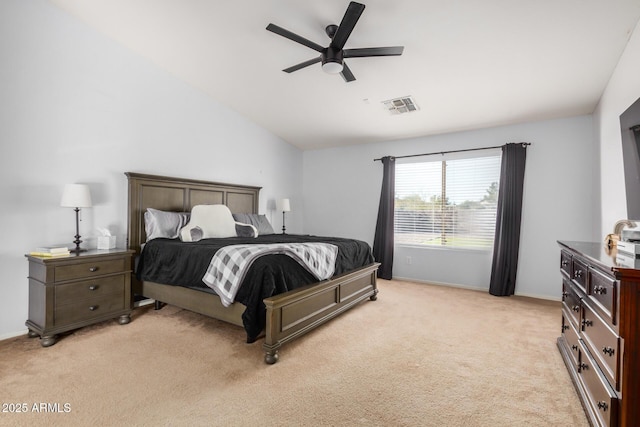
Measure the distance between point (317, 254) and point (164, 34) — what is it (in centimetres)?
286

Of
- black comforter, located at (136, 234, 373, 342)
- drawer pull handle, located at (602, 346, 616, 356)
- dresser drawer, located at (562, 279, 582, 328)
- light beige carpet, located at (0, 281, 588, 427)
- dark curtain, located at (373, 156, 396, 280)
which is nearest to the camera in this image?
drawer pull handle, located at (602, 346, 616, 356)

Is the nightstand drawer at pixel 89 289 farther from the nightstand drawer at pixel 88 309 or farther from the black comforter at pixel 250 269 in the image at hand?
the black comforter at pixel 250 269

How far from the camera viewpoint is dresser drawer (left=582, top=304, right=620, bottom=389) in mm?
1340

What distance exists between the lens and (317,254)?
2.90 metres

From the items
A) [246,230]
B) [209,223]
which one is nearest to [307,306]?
[209,223]

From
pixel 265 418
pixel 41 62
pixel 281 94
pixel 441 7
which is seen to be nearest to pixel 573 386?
pixel 265 418

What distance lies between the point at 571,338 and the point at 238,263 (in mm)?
2503

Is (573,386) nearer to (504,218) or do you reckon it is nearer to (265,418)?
(265,418)

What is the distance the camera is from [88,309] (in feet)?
9.20

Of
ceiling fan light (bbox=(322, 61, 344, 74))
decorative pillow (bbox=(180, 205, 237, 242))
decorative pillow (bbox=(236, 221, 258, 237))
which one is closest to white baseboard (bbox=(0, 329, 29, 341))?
decorative pillow (bbox=(180, 205, 237, 242))

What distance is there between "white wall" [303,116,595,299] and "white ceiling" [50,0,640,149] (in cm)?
26

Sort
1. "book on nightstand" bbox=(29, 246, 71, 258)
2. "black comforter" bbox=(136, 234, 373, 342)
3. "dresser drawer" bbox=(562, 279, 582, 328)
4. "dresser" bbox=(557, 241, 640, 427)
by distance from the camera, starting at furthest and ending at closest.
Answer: "book on nightstand" bbox=(29, 246, 71, 258) < "black comforter" bbox=(136, 234, 373, 342) < "dresser drawer" bbox=(562, 279, 582, 328) < "dresser" bbox=(557, 241, 640, 427)

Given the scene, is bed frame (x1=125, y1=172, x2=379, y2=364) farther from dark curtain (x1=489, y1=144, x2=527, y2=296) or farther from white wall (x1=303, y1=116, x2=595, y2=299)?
dark curtain (x1=489, y1=144, x2=527, y2=296)

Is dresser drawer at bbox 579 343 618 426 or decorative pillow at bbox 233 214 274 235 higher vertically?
decorative pillow at bbox 233 214 274 235
